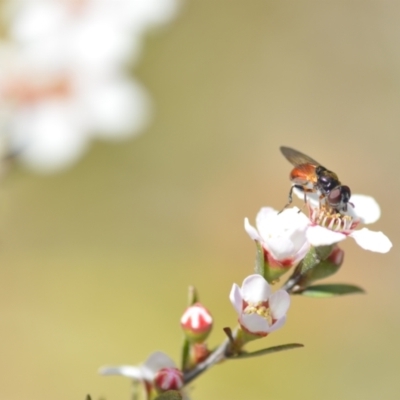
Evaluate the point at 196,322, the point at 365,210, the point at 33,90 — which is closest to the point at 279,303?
the point at 196,322

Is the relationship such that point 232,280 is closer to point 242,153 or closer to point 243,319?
point 242,153

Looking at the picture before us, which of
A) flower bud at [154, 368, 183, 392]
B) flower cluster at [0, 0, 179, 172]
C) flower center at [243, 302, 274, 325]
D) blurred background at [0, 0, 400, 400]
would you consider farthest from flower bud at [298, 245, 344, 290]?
blurred background at [0, 0, 400, 400]

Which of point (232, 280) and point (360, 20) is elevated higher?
point (360, 20)

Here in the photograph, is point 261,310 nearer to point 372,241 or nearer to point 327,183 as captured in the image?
point 372,241

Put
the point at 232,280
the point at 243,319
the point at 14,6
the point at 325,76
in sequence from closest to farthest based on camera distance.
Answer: the point at 243,319, the point at 14,6, the point at 232,280, the point at 325,76

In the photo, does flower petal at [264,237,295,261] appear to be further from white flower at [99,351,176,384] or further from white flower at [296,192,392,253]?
white flower at [99,351,176,384]

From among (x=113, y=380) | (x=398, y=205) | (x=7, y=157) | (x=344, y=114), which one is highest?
(x=344, y=114)

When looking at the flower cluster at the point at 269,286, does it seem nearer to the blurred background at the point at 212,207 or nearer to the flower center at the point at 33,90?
the flower center at the point at 33,90

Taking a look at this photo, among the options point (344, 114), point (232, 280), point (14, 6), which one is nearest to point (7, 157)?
point (14, 6)
